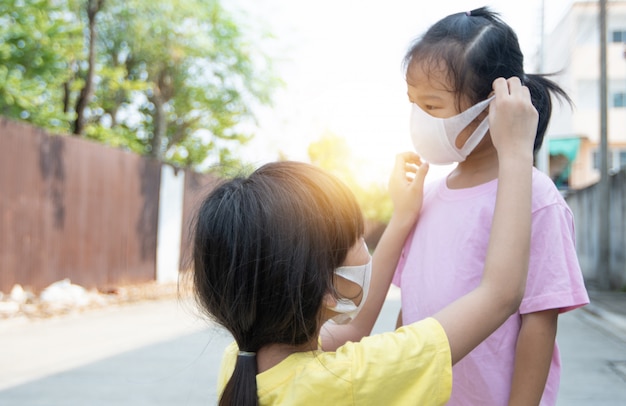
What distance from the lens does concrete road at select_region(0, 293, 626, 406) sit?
420 cm

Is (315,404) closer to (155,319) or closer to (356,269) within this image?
(356,269)

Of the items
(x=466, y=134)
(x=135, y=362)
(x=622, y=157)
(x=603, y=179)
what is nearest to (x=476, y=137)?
(x=466, y=134)

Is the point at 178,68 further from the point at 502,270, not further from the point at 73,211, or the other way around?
the point at 502,270

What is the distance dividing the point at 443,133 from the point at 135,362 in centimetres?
435

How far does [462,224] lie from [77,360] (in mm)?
4557

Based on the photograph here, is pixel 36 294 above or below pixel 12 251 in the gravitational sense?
below

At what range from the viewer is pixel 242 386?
3.64 ft

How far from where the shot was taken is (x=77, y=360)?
17.0 ft

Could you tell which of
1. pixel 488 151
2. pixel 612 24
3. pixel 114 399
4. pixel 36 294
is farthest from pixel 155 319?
pixel 612 24

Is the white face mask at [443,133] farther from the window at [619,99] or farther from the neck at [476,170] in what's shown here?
the window at [619,99]

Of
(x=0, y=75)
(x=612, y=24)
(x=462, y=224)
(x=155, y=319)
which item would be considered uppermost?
(x=612, y=24)

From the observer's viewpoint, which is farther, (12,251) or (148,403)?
(12,251)

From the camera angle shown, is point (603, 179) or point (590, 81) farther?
point (590, 81)

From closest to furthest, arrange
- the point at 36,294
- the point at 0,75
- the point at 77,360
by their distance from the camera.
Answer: the point at 77,360 < the point at 36,294 < the point at 0,75
